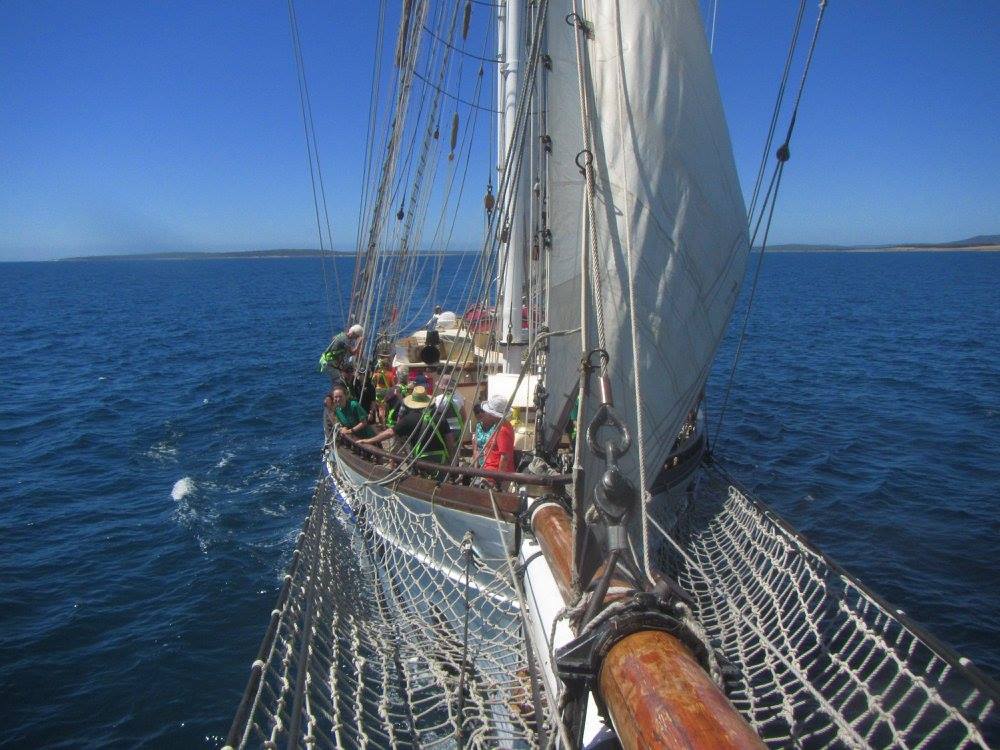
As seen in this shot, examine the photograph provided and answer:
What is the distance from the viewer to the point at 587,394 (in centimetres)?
387

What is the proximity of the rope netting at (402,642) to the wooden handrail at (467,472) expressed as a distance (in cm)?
52

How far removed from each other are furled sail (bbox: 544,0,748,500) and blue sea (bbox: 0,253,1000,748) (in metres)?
7.18

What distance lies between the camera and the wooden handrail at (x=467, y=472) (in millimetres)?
5117

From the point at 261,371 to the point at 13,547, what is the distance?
18.4 metres

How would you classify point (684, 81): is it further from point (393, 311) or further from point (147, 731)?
point (393, 311)

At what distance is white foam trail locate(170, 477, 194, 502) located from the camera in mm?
14836

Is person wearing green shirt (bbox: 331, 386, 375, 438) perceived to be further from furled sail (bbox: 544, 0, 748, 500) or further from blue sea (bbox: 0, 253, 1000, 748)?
furled sail (bbox: 544, 0, 748, 500)

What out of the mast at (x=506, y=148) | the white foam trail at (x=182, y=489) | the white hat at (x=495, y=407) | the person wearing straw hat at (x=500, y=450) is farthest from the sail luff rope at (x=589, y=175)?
the white foam trail at (x=182, y=489)

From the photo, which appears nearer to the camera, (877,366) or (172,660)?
(172,660)

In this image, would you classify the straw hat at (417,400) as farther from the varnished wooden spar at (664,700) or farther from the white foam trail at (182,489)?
the white foam trail at (182,489)

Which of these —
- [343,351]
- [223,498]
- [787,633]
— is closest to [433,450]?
[787,633]

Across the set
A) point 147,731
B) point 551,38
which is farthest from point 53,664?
point 551,38

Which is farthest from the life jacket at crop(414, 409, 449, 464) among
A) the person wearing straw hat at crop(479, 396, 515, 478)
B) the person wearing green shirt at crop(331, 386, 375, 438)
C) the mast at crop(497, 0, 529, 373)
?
the mast at crop(497, 0, 529, 373)

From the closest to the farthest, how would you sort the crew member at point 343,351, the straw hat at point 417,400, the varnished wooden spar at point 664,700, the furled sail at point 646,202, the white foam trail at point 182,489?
1. the varnished wooden spar at point 664,700
2. the furled sail at point 646,202
3. the straw hat at point 417,400
4. the crew member at point 343,351
5. the white foam trail at point 182,489
